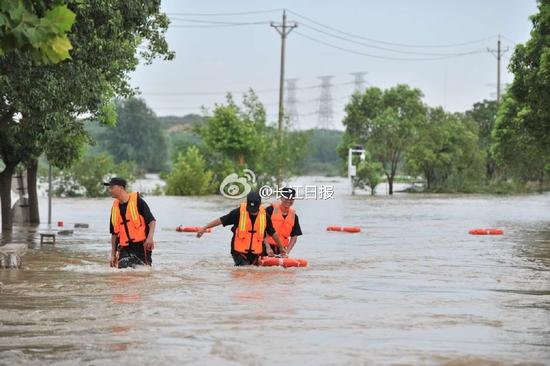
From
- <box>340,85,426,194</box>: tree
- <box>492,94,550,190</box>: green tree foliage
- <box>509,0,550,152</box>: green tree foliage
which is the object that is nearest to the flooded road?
→ <box>509,0,550,152</box>: green tree foliage

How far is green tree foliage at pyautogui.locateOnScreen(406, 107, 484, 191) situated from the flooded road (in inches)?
2031

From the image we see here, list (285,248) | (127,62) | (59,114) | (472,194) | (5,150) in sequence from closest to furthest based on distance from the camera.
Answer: (285,248)
(59,114)
(127,62)
(5,150)
(472,194)

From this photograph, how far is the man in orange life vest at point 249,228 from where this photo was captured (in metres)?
16.0

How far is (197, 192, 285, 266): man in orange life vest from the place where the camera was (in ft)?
52.5

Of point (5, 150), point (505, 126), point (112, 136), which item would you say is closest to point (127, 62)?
point (5, 150)

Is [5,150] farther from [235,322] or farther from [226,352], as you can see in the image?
[226,352]

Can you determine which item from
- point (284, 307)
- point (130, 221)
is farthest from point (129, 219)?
point (284, 307)

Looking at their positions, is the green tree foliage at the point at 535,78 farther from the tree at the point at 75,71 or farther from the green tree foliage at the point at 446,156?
the green tree foliage at the point at 446,156

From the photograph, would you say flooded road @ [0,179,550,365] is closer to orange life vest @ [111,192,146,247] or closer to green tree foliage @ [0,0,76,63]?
orange life vest @ [111,192,146,247]

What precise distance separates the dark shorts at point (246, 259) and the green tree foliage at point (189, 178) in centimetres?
4918

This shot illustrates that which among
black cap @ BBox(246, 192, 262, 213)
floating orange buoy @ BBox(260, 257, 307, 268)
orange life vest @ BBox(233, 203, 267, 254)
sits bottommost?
floating orange buoy @ BBox(260, 257, 307, 268)

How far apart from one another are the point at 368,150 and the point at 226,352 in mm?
67592

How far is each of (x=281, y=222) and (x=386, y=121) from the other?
6053cm

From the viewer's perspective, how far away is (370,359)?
31.6 feet
